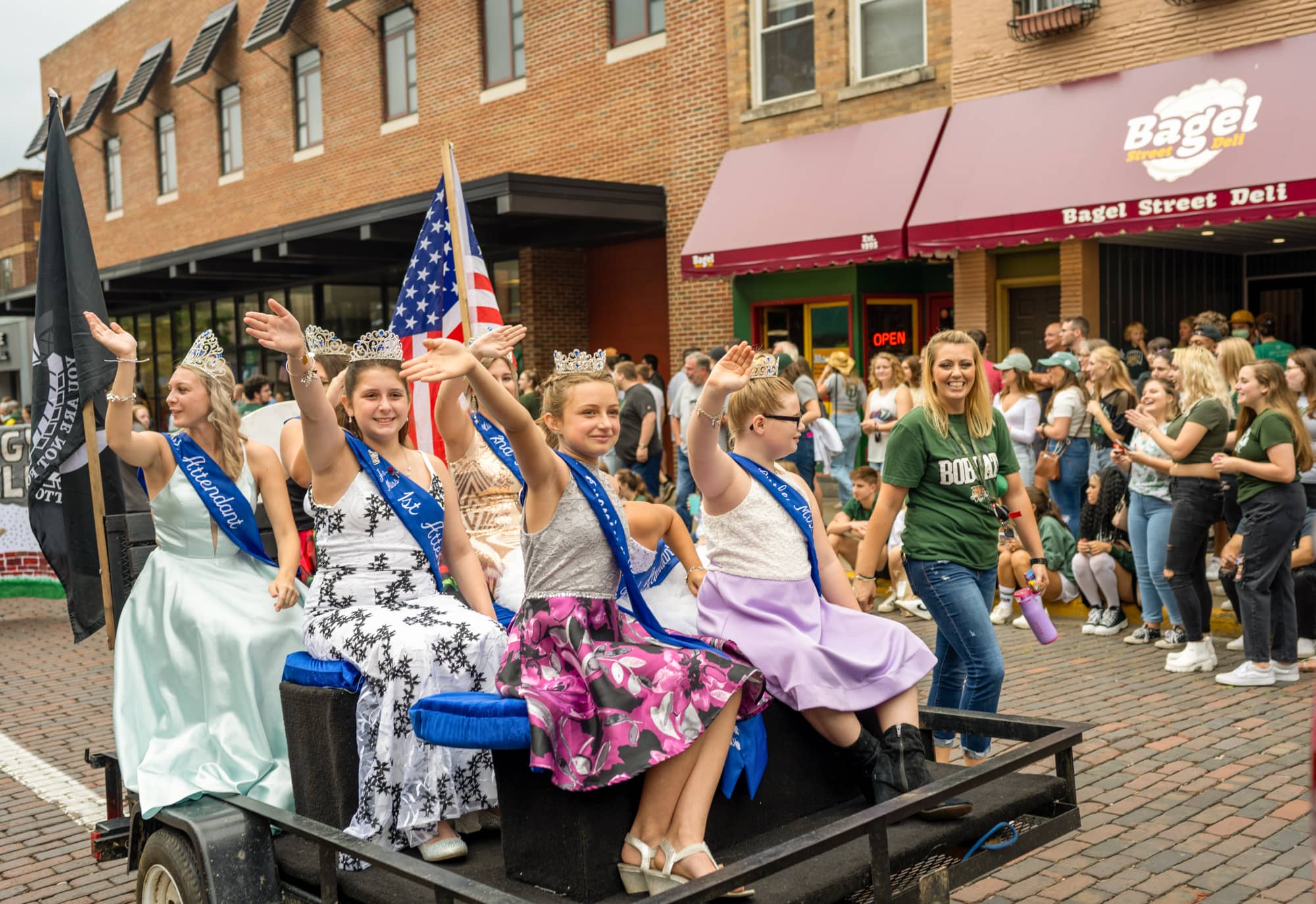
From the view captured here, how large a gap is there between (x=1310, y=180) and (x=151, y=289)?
24.6m

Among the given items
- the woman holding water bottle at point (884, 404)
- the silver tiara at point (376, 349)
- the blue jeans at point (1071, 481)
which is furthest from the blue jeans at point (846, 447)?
the silver tiara at point (376, 349)

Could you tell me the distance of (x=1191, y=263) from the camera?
49.5ft

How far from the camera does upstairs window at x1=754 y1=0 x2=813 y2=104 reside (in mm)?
15773

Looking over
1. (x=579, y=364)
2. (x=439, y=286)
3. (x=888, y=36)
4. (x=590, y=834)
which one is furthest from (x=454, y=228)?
(x=888, y=36)

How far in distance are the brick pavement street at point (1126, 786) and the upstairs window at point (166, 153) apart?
23716mm

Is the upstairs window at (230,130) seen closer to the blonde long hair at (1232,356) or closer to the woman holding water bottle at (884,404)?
the woman holding water bottle at (884,404)

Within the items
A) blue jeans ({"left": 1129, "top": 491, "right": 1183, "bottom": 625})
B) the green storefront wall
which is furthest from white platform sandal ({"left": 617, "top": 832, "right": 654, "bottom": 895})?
the green storefront wall

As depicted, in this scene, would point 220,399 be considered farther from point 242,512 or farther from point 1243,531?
point 1243,531

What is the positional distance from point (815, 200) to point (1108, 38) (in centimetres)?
366

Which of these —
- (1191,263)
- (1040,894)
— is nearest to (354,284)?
(1191,263)

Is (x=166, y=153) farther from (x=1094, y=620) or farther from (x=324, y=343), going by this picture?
(x=324, y=343)

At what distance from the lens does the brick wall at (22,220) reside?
4275 centimetres

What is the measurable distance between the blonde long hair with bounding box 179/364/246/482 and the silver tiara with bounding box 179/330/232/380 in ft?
0.04

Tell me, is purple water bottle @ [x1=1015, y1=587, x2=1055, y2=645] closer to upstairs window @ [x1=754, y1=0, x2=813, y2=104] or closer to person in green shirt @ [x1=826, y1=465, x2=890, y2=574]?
person in green shirt @ [x1=826, y1=465, x2=890, y2=574]
